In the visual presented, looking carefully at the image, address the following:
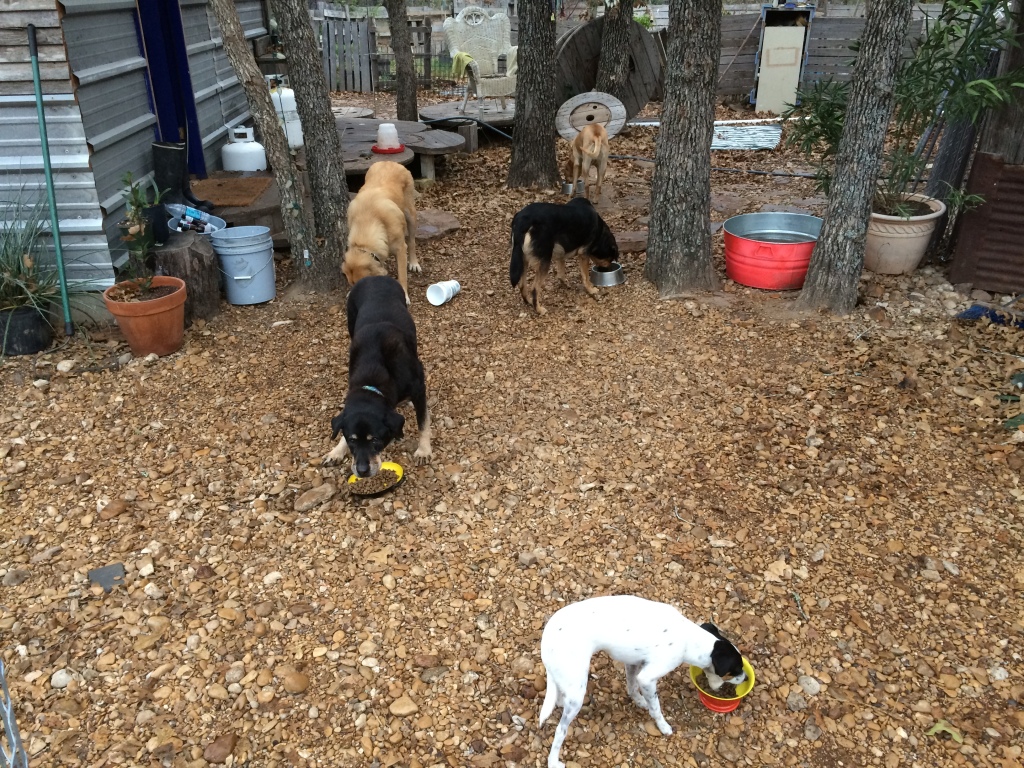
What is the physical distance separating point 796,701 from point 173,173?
633cm

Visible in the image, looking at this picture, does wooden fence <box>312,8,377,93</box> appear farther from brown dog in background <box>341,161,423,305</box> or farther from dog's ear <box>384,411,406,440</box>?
dog's ear <box>384,411,406,440</box>

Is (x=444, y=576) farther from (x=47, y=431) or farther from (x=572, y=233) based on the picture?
(x=572, y=233)

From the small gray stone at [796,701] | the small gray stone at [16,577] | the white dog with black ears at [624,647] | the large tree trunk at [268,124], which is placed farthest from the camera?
the large tree trunk at [268,124]

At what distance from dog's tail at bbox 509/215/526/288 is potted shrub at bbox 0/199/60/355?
3380 millimetres

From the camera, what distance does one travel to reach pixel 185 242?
578 centimetres

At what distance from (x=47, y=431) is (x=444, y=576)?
280 cm

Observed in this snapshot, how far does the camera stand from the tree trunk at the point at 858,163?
4.88m

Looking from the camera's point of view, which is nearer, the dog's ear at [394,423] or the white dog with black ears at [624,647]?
the white dog with black ears at [624,647]

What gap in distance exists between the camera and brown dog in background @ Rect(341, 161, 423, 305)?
5277 millimetres

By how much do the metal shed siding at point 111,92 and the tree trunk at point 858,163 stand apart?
5.49 m

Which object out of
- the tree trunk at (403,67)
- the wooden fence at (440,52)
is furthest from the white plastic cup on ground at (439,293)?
the wooden fence at (440,52)

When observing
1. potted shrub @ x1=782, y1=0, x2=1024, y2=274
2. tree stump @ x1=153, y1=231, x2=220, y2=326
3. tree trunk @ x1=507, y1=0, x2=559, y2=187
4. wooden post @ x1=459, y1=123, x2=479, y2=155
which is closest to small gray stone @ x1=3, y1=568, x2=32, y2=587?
tree stump @ x1=153, y1=231, x2=220, y2=326

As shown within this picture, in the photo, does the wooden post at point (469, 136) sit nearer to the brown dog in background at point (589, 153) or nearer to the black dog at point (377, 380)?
the brown dog in background at point (589, 153)

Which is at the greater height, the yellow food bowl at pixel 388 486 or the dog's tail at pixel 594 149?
the dog's tail at pixel 594 149
